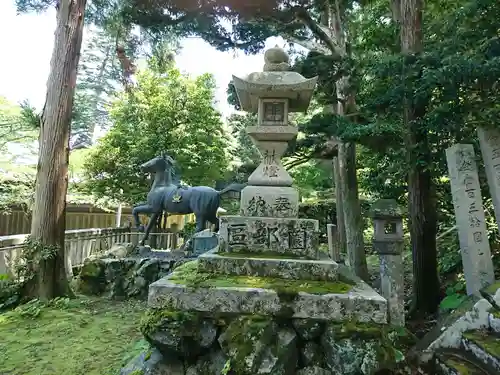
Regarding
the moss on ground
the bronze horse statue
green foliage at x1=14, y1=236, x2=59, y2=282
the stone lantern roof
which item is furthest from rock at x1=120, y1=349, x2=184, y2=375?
the bronze horse statue

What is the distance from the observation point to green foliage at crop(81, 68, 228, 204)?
1216cm

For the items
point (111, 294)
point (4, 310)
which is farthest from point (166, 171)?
point (4, 310)

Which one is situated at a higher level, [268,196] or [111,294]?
[268,196]

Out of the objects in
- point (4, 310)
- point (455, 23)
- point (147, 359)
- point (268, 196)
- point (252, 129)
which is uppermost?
point (455, 23)

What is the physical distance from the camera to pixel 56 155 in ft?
21.0

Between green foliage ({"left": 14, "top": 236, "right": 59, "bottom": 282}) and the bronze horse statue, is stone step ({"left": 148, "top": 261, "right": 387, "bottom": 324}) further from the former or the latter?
the bronze horse statue

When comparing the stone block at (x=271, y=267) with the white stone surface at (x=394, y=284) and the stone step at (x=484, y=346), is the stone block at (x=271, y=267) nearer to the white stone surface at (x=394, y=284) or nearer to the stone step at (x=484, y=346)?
the stone step at (x=484, y=346)

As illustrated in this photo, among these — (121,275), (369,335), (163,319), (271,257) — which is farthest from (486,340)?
(121,275)

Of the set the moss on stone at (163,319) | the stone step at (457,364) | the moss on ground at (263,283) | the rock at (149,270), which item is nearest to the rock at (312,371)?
the moss on ground at (263,283)

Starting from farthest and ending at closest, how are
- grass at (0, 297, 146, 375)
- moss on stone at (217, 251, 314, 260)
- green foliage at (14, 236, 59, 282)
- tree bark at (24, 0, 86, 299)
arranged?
tree bark at (24, 0, 86, 299)
green foliage at (14, 236, 59, 282)
grass at (0, 297, 146, 375)
moss on stone at (217, 251, 314, 260)

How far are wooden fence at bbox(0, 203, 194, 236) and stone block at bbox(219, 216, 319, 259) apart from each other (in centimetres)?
1057

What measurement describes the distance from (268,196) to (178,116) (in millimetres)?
10219

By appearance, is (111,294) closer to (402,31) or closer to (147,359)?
(147,359)

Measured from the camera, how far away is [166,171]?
9227mm
